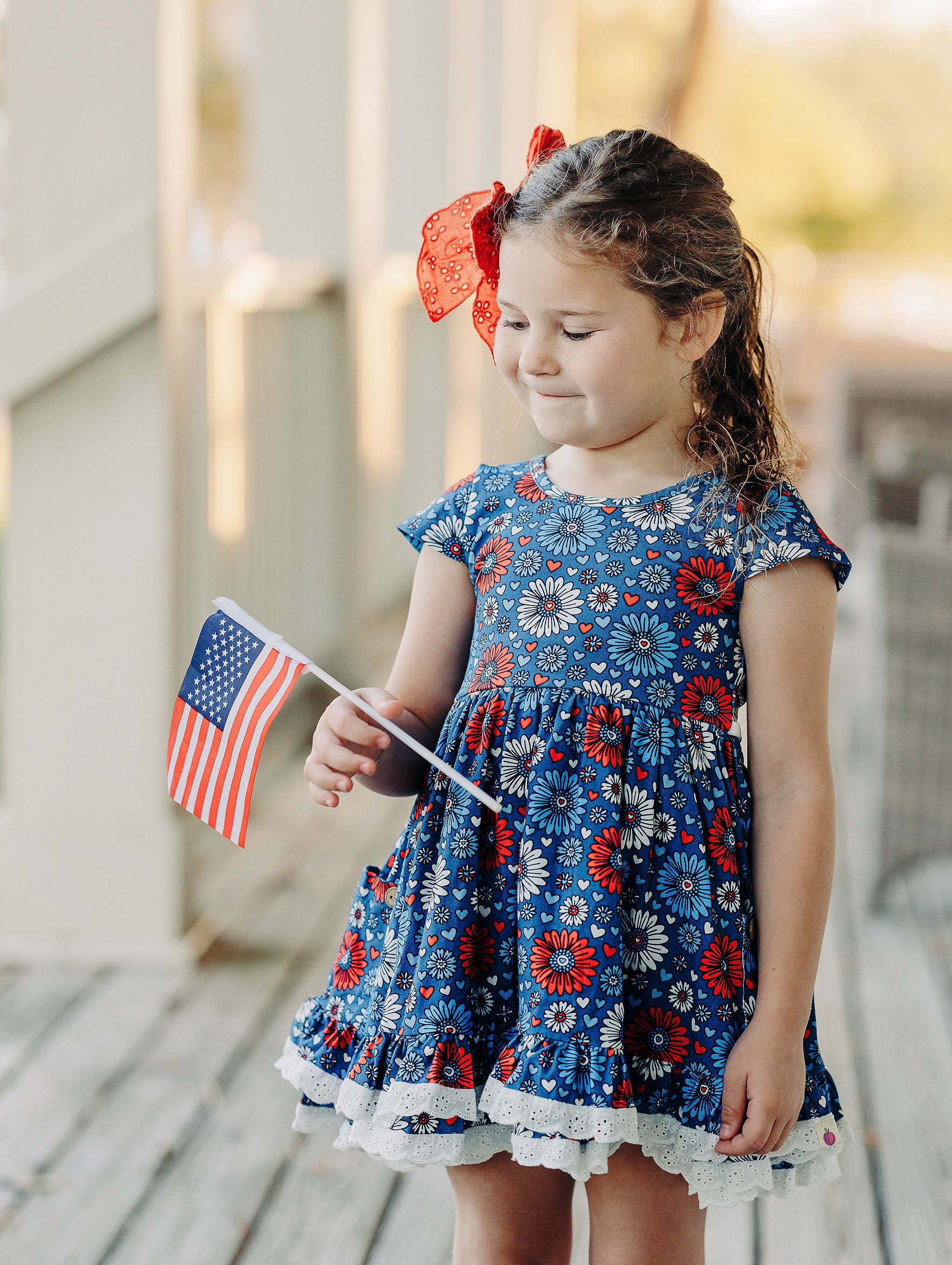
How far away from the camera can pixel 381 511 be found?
560 cm

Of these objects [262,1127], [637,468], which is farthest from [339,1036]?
[262,1127]

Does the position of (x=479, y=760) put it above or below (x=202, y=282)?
below

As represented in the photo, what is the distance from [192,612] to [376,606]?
7.77 feet

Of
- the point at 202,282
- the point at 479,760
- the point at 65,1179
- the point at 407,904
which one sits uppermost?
the point at 202,282

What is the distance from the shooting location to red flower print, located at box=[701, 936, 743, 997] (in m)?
1.17

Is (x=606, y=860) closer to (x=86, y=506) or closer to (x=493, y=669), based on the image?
(x=493, y=669)

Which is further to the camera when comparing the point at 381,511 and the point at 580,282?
the point at 381,511

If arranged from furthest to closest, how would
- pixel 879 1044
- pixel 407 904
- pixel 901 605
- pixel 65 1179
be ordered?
pixel 901 605
pixel 879 1044
pixel 65 1179
pixel 407 904

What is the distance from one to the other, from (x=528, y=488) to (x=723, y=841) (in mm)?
362

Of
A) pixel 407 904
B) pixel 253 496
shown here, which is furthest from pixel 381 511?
pixel 407 904

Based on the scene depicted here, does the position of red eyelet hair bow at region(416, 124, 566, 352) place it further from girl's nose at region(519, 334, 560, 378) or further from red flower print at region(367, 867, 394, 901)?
red flower print at region(367, 867, 394, 901)

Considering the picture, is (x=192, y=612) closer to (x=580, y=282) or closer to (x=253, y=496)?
(x=253, y=496)

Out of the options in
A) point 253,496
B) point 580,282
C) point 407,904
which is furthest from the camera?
point 253,496

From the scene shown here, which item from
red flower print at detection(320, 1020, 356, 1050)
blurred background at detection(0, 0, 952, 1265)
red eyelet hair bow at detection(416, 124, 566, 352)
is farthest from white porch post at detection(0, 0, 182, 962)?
red flower print at detection(320, 1020, 356, 1050)
